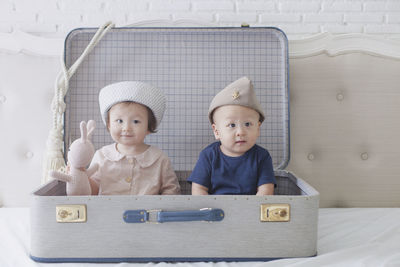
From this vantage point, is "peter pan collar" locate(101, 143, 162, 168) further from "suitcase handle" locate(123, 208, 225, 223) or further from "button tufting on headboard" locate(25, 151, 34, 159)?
"button tufting on headboard" locate(25, 151, 34, 159)

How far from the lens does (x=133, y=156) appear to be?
3.27 feet

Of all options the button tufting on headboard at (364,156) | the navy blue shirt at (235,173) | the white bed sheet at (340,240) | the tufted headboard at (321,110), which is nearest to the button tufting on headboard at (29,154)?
the tufted headboard at (321,110)

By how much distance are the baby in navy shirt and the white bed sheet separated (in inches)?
8.6

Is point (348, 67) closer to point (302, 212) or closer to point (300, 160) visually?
point (300, 160)

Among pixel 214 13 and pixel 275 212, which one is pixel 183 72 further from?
pixel 275 212

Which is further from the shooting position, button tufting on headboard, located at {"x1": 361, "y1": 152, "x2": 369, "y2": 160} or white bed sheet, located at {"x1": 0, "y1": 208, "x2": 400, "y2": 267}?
button tufting on headboard, located at {"x1": 361, "y1": 152, "x2": 369, "y2": 160}

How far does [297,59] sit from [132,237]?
2.75 feet

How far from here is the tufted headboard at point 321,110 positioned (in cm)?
124

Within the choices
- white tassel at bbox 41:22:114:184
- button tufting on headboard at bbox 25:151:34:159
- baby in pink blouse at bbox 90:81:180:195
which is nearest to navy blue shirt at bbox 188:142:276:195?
baby in pink blouse at bbox 90:81:180:195

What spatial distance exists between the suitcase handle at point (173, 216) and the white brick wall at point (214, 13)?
761 mm

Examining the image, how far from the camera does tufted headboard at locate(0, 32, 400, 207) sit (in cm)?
124

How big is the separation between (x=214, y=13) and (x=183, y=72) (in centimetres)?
26

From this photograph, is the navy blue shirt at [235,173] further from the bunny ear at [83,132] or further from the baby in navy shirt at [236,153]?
the bunny ear at [83,132]

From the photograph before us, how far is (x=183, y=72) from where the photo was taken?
1.18m
